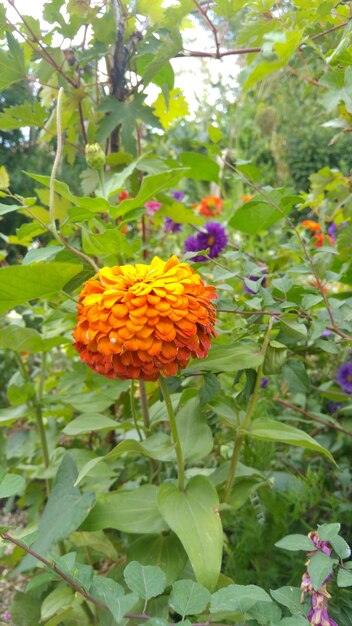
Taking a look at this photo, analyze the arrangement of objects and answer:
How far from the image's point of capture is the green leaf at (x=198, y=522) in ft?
1.96

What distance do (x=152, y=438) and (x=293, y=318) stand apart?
0.27 metres

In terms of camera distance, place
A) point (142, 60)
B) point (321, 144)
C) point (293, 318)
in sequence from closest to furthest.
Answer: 1. point (293, 318)
2. point (142, 60)
3. point (321, 144)

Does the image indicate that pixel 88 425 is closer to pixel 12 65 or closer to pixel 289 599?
pixel 289 599

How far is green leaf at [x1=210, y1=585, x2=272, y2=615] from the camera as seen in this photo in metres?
0.45

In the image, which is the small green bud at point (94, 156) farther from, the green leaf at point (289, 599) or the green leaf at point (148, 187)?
the green leaf at point (289, 599)

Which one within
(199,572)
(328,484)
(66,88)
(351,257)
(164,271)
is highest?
(66,88)

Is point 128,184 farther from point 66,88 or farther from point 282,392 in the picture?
point 282,392

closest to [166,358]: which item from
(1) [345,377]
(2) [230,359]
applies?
(2) [230,359]

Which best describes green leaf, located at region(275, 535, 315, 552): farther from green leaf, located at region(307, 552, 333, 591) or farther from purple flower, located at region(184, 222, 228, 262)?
purple flower, located at region(184, 222, 228, 262)

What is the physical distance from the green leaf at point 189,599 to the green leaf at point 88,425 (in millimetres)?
280

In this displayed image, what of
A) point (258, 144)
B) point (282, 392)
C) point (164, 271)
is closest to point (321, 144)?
point (258, 144)

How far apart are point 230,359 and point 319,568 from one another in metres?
0.26

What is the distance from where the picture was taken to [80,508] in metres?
0.65

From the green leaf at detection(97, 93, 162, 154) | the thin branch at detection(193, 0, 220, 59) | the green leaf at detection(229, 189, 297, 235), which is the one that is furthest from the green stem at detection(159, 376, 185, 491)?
the thin branch at detection(193, 0, 220, 59)
